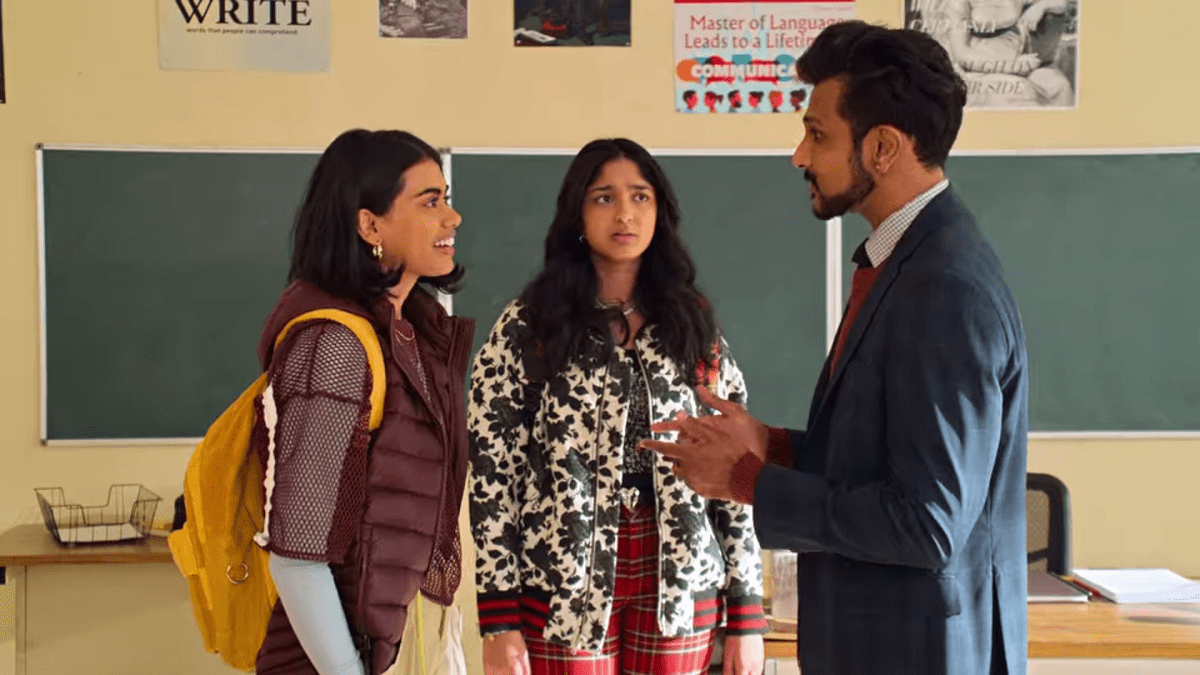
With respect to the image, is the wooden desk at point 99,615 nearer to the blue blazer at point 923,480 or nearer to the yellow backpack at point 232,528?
the yellow backpack at point 232,528

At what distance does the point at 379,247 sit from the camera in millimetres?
1764

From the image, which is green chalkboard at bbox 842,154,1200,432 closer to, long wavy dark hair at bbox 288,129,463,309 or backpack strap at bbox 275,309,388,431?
long wavy dark hair at bbox 288,129,463,309

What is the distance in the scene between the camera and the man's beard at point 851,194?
1515mm

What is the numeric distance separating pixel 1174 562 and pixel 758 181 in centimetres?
195

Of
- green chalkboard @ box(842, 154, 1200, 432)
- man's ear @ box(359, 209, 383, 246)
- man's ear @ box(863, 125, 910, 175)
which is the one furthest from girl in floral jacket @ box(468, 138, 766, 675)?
green chalkboard @ box(842, 154, 1200, 432)

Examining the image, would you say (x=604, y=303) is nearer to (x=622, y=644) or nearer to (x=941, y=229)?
(x=622, y=644)

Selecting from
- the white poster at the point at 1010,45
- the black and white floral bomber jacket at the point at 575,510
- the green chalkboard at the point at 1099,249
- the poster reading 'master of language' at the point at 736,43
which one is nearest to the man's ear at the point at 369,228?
the black and white floral bomber jacket at the point at 575,510

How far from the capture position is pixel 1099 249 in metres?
3.83

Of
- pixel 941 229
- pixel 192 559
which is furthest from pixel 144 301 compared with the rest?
pixel 941 229

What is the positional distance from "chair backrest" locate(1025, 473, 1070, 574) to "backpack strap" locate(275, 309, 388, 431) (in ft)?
6.52

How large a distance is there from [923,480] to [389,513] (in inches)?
28.9

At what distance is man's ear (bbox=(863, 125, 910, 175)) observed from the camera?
1486mm

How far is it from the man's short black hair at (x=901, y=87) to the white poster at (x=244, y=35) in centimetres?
258

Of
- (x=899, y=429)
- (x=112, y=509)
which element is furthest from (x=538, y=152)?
(x=899, y=429)
